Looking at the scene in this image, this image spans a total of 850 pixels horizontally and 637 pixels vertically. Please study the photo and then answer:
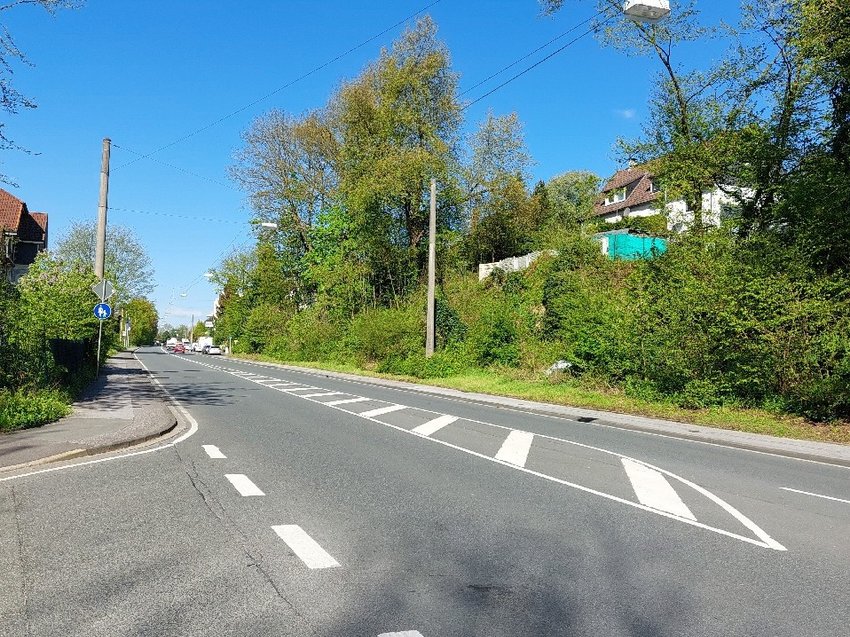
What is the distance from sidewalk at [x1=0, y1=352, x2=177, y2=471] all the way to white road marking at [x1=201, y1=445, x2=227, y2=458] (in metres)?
1.18

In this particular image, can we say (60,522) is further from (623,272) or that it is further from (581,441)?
(623,272)

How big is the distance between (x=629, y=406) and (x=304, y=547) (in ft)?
45.8

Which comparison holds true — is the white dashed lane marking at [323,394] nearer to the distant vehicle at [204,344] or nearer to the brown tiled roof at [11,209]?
the brown tiled roof at [11,209]

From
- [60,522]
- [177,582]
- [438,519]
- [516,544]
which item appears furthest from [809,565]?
[60,522]

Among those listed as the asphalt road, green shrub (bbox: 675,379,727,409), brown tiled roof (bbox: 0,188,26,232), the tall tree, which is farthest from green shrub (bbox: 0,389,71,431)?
brown tiled roof (bbox: 0,188,26,232)

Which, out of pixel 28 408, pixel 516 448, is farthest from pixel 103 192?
pixel 516 448

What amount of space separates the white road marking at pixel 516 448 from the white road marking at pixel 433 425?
147 cm

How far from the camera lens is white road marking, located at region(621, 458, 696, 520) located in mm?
6954

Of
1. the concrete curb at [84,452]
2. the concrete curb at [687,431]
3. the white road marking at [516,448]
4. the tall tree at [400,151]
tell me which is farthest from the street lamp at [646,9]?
the tall tree at [400,151]

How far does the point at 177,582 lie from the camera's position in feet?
14.4

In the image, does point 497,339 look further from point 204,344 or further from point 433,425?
point 204,344

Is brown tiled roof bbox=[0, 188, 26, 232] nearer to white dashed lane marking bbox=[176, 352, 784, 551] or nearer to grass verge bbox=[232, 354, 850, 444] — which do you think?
grass verge bbox=[232, 354, 850, 444]

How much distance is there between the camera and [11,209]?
46250mm

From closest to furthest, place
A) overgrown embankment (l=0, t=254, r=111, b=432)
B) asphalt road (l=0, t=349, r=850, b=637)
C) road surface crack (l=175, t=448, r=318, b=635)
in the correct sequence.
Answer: asphalt road (l=0, t=349, r=850, b=637) < road surface crack (l=175, t=448, r=318, b=635) < overgrown embankment (l=0, t=254, r=111, b=432)
